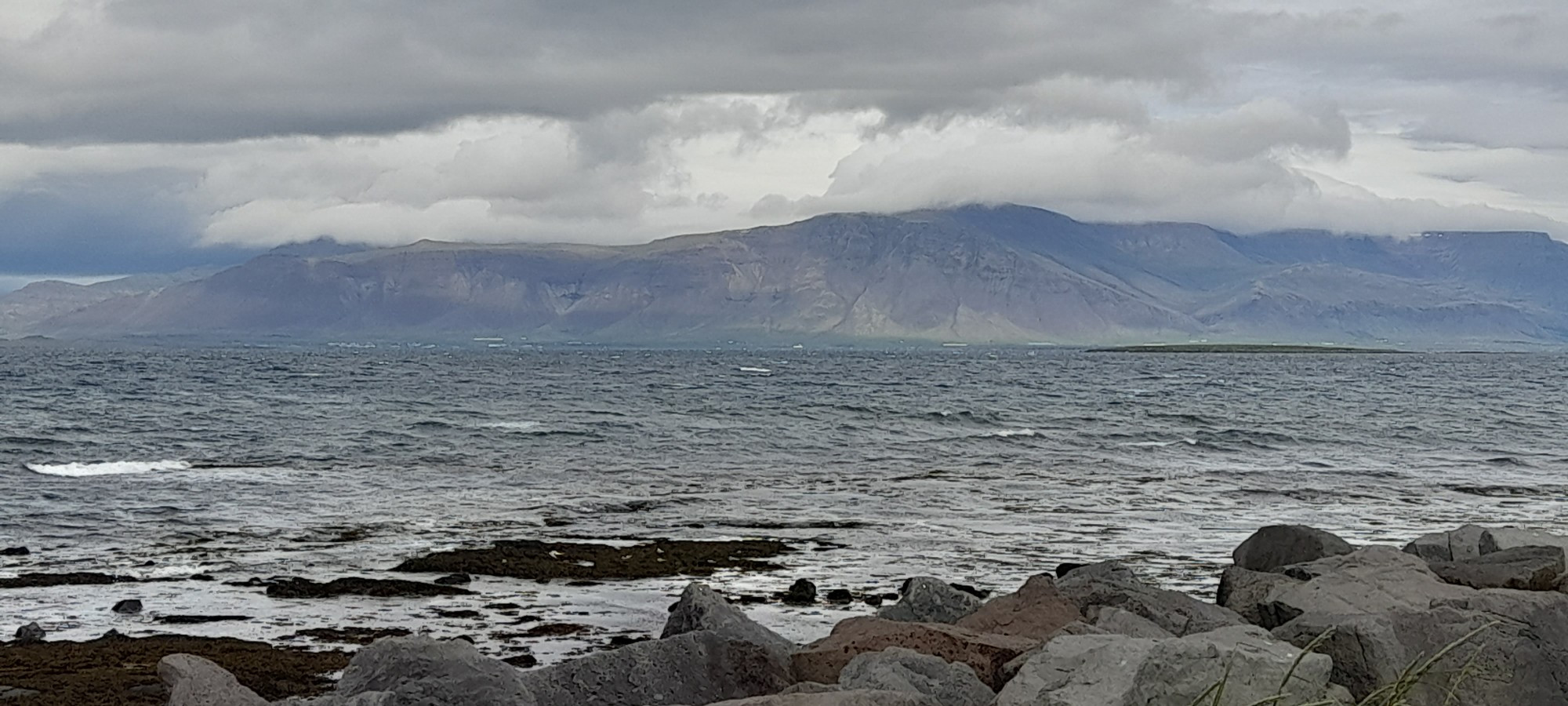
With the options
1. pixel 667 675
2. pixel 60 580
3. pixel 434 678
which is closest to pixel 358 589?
pixel 60 580

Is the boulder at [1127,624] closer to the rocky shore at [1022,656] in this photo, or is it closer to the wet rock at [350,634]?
the rocky shore at [1022,656]

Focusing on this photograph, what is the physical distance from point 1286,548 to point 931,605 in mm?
5247

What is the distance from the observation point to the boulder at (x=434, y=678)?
8758mm

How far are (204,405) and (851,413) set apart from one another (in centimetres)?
2511

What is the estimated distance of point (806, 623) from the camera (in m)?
15.3

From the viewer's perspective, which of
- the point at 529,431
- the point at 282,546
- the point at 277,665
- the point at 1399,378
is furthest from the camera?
the point at 1399,378

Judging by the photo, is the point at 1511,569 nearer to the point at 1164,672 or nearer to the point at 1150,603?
the point at 1150,603

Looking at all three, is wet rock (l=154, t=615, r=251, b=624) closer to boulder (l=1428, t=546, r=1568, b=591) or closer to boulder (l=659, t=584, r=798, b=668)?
boulder (l=659, t=584, r=798, b=668)

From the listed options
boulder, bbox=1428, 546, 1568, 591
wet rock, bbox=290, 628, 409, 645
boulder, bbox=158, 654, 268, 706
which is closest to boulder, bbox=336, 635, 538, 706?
boulder, bbox=158, 654, 268, 706

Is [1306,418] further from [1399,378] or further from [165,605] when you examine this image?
[1399,378]

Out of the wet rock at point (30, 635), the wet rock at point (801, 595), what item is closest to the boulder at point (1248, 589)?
the wet rock at point (801, 595)

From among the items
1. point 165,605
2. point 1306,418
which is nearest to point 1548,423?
point 1306,418

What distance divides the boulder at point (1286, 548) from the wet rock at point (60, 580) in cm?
1257

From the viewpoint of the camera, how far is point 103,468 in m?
34.0
